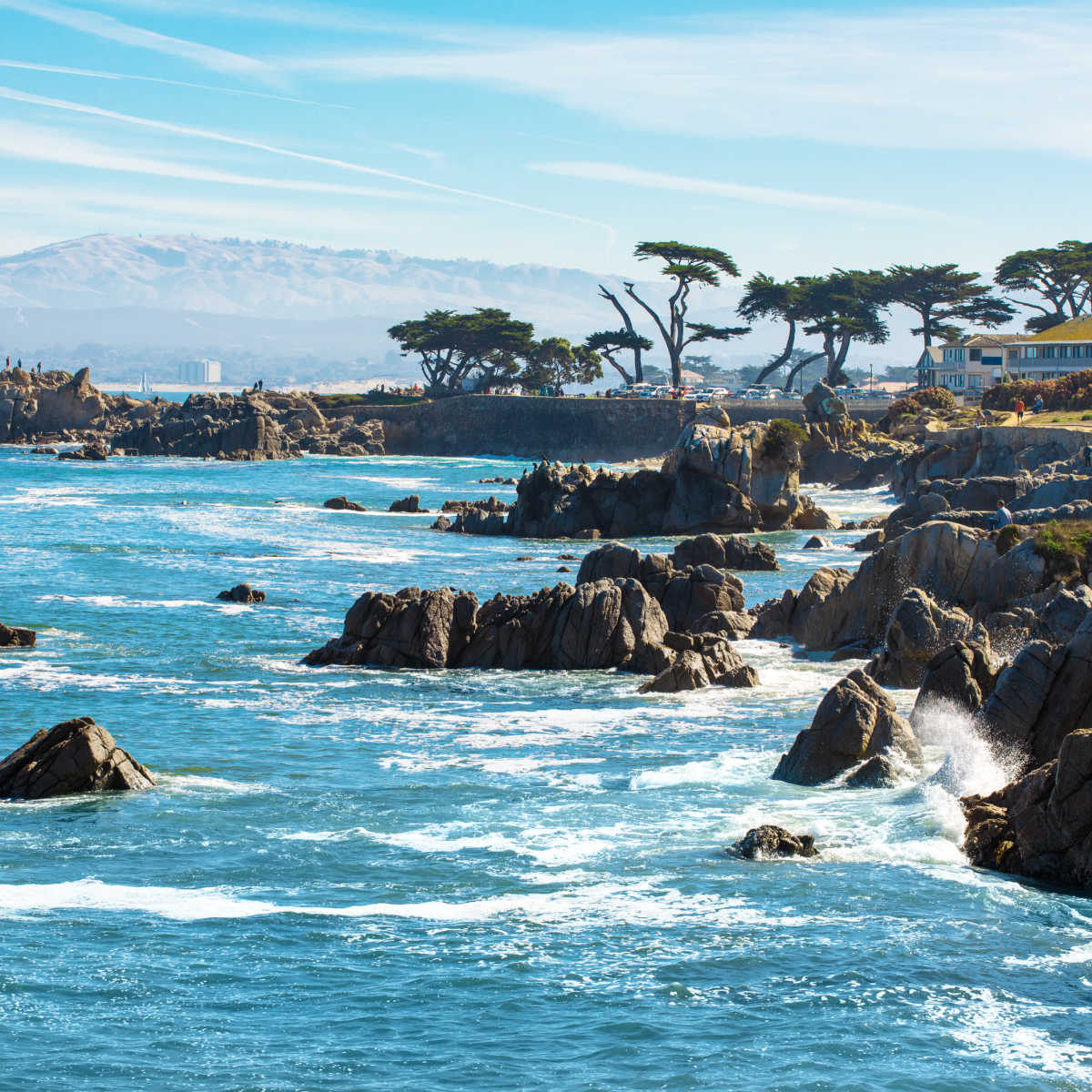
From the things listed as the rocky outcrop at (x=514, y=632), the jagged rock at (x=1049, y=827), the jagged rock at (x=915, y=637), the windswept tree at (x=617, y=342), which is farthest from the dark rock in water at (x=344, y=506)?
the jagged rock at (x=1049, y=827)

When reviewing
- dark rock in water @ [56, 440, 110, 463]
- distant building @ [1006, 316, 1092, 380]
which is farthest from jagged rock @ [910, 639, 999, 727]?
dark rock in water @ [56, 440, 110, 463]

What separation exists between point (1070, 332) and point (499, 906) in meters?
130

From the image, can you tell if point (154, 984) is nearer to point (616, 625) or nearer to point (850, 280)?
point (616, 625)

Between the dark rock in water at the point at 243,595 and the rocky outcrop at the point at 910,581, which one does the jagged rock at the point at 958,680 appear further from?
the dark rock in water at the point at 243,595

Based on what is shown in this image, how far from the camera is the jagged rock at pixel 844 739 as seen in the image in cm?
2942

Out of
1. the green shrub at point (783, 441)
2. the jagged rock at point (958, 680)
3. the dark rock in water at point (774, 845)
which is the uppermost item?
the green shrub at point (783, 441)

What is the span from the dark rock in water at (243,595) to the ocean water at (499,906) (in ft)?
46.7

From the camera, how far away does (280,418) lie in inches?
7180

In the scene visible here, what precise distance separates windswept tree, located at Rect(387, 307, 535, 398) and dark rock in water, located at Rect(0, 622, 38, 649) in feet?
457

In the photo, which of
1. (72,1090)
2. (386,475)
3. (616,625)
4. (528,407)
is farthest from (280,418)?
(72,1090)

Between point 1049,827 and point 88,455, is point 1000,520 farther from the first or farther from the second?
point 88,455

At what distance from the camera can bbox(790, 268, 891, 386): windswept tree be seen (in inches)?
6467

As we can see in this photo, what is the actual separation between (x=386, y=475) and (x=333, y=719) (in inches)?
4123

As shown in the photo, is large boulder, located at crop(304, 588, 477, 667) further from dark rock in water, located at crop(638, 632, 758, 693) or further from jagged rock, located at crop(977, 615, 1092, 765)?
jagged rock, located at crop(977, 615, 1092, 765)
